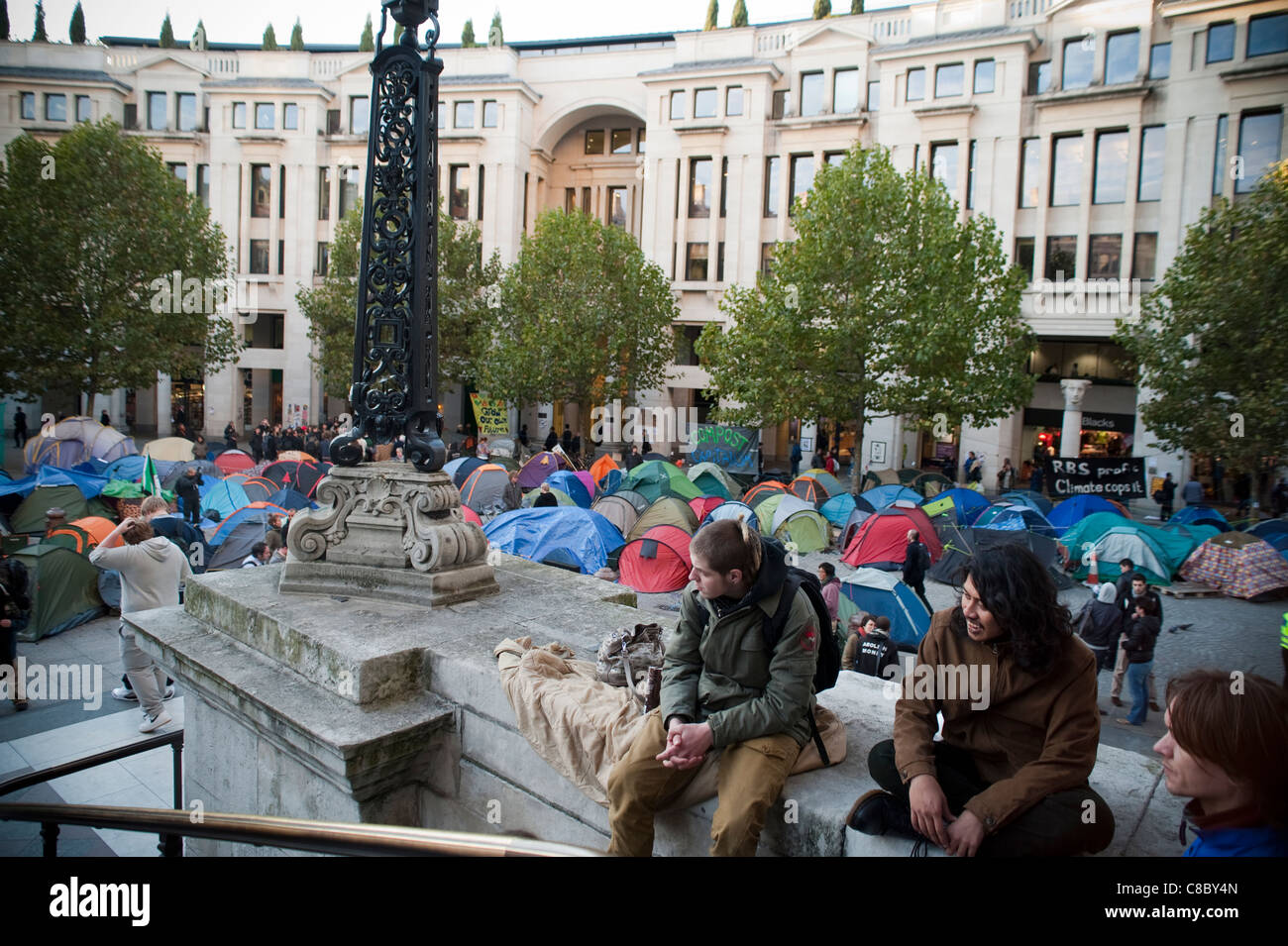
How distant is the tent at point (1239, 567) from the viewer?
592 inches

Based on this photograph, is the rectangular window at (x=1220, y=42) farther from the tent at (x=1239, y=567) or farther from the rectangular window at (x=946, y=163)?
the tent at (x=1239, y=567)

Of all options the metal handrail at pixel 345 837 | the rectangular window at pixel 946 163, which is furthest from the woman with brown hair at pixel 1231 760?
the rectangular window at pixel 946 163

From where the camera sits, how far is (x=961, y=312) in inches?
915

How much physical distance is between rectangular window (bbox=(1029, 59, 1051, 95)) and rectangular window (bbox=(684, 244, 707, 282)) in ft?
49.8

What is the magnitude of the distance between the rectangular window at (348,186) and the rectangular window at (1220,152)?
38.4 meters

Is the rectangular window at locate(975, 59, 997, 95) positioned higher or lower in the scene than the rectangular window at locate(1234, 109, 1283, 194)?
higher

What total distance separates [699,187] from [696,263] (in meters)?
3.66

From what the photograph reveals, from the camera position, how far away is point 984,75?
32.0 metres

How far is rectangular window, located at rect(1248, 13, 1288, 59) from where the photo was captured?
26172 mm

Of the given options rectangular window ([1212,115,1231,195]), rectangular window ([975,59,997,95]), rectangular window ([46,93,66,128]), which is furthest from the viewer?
rectangular window ([46,93,66,128])

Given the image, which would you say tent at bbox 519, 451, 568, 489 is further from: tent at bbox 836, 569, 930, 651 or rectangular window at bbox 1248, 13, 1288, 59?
rectangular window at bbox 1248, 13, 1288, 59

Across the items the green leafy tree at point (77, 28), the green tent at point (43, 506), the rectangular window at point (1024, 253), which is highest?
the green leafy tree at point (77, 28)

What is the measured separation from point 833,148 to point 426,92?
3392 cm

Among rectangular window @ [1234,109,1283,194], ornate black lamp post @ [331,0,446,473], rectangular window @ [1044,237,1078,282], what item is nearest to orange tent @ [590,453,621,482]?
ornate black lamp post @ [331,0,446,473]
